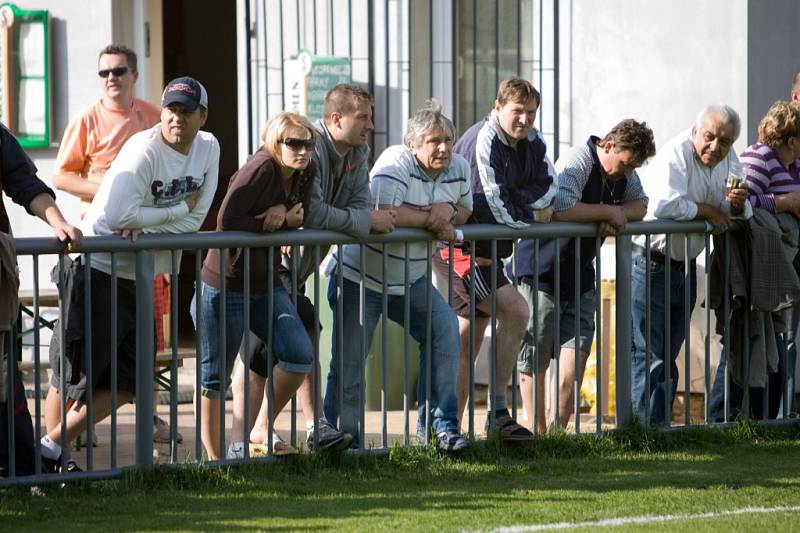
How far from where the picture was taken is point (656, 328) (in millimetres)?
8398

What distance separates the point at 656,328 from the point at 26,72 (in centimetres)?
545

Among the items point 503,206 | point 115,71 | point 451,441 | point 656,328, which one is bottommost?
point 451,441

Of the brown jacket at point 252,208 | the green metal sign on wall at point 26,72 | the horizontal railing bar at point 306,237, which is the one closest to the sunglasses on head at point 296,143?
the brown jacket at point 252,208

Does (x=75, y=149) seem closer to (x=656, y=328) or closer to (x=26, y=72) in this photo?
(x=26, y=72)

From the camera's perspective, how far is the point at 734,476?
287 inches

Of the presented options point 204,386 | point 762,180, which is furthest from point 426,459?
point 762,180

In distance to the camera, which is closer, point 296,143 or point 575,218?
point 296,143

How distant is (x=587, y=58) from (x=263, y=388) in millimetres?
3599

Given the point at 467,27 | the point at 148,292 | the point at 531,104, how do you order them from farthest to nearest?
the point at 467,27, the point at 531,104, the point at 148,292

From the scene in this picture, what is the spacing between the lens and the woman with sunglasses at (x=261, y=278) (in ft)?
23.3

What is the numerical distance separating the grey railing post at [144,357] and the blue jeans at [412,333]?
908mm

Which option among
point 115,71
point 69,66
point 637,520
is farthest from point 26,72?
point 637,520

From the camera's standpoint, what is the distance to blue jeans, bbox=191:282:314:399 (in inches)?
281

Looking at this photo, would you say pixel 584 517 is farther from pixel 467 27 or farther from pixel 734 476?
pixel 467 27
